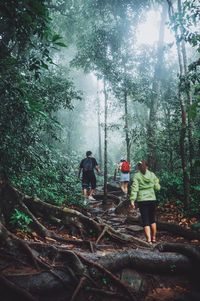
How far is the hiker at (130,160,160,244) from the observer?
25.0 feet

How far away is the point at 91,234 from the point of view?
8031 mm

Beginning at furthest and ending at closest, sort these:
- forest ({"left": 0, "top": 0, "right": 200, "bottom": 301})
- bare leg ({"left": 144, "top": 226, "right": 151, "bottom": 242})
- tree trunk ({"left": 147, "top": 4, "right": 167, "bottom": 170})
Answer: tree trunk ({"left": 147, "top": 4, "right": 167, "bottom": 170}) < bare leg ({"left": 144, "top": 226, "right": 151, "bottom": 242}) < forest ({"left": 0, "top": 0, "right": 200, "bottom": 301})

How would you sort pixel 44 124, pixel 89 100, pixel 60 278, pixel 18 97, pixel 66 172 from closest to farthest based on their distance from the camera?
pixel 60 278 → pixel 18 97 → pixel 44 124 → pixel 66 172 → pixel 89 100

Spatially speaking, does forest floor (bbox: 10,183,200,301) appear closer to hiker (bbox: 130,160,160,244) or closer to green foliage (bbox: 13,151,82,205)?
hiker (bbox: 130,160,160,244)

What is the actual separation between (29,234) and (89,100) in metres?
39.2

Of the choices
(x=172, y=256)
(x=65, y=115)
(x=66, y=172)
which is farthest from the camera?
(x=65, y=115)

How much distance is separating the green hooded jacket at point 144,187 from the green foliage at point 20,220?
8.65 feet

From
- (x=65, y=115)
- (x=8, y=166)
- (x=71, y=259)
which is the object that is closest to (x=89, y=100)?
(x=65, y=115)

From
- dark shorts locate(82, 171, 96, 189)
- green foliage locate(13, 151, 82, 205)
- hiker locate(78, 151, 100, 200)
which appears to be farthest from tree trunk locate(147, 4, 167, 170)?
green foliage locate(13, 151, 82, 205)

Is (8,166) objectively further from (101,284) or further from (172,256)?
(172,256)

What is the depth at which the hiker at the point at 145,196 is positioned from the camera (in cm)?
763

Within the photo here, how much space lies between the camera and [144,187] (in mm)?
7719

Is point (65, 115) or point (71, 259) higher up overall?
point (65, 115)

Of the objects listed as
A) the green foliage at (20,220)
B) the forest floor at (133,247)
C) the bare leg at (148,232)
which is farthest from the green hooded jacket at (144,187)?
the green foliage at (20,220)
